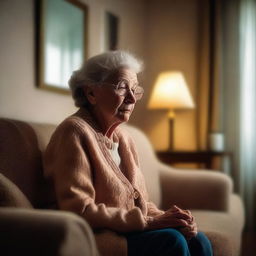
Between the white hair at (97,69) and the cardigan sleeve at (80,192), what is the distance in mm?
222

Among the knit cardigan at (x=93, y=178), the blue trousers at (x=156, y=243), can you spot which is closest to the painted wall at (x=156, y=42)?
the knit cardigan at (x=93, y=178)

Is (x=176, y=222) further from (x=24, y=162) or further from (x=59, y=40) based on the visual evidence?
(x=59, y=40)

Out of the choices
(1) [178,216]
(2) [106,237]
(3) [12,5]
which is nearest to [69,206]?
(2) [106,237]

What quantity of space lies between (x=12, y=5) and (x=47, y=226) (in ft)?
4.17

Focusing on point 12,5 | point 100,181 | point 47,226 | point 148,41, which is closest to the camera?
point 47,226

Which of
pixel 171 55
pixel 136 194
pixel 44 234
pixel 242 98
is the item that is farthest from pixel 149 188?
pixel 171 55

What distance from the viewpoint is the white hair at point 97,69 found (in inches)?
51.1

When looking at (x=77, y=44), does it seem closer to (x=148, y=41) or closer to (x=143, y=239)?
(x=148, y=41)

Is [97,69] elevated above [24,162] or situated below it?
above

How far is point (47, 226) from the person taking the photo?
2.77 feet

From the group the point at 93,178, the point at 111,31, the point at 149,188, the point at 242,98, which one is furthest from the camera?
the point at 242,98

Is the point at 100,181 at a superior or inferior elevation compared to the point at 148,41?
inferior

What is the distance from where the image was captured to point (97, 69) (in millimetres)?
1296

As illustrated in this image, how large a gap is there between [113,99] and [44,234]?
58 cm
